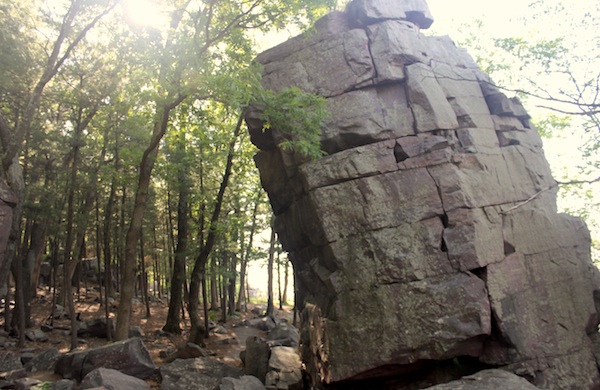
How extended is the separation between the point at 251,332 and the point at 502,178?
17626 mm

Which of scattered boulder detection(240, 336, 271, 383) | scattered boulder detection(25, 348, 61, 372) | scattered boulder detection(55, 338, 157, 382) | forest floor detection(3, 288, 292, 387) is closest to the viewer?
scattered boulder detection(55, 338, 157, 382)

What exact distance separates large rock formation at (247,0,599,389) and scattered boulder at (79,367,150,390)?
4.37m

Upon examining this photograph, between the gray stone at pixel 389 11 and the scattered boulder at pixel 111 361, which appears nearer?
the scattered boulder at pixel 111 361

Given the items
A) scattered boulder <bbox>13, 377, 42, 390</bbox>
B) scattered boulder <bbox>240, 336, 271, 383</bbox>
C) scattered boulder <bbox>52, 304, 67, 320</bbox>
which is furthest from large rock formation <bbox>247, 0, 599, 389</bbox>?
scattered boulder <bbox>52, 304, 67, 320</bbox>

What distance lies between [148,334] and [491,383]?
17.0m

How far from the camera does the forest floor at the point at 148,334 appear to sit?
57.2 ft

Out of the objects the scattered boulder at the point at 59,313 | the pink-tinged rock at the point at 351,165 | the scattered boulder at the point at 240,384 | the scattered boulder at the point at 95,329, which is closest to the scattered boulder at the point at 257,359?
the scattered boulder at the point at 240,384

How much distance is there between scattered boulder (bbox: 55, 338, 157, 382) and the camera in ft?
35.7

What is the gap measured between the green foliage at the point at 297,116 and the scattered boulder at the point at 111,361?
6.64 m

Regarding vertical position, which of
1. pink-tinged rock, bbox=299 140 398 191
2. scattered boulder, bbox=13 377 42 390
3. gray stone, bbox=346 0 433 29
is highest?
gray stone, bbox=346 0 433 29

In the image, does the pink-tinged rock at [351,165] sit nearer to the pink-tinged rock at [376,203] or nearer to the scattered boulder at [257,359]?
the pink-tinged rock at [376,203]

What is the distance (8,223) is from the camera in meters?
10.0


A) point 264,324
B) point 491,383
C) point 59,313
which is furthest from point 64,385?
point 264,324

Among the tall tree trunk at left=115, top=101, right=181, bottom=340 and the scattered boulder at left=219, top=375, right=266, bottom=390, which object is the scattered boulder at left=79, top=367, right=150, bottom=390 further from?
the tall tree trunk at left=115, top=101, right=181, bottom=340
